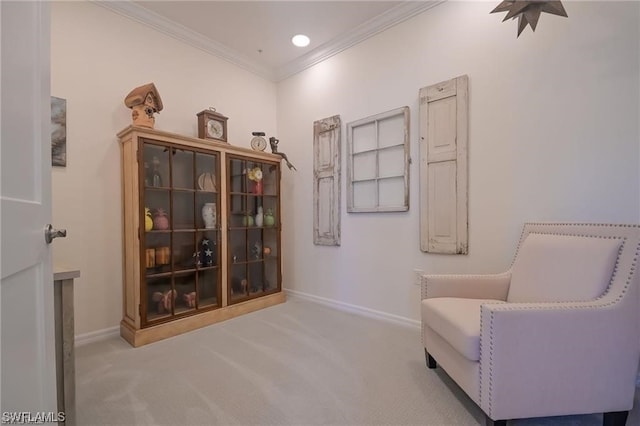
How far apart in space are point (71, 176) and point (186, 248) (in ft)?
3.20

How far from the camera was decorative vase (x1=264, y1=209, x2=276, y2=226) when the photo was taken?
3.22 m

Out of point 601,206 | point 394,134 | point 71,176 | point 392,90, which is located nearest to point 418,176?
point 394,134

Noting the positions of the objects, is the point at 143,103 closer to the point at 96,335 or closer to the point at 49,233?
the point at 49,233

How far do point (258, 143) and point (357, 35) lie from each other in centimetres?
147

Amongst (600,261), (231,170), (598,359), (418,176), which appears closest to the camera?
(598,359)

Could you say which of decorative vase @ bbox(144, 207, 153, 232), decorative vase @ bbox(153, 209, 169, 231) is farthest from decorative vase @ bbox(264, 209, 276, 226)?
decorative vase @ bbox(144, 207, 153, 232)

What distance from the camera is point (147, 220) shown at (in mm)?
2309

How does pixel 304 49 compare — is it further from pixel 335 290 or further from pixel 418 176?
pixel 335 290

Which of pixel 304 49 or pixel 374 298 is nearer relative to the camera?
pixel 374 298

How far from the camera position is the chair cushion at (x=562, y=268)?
53.3 inches

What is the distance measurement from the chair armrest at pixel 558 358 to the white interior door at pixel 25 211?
151 cm

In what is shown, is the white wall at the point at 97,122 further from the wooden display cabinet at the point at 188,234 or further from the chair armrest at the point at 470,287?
the chair armrest at the point at 470,287

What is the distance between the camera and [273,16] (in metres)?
2.62

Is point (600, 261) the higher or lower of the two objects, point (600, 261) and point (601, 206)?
the lower
